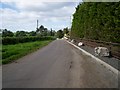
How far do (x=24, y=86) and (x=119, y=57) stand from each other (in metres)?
8.12

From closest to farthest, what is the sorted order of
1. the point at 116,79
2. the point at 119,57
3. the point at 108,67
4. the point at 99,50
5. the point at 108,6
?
the point at 116,79, the point at 108,67, the point at 119,57, the point at 108,6, the point at 99,50

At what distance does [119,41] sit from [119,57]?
1066mm

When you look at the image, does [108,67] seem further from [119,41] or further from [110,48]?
[110,48]

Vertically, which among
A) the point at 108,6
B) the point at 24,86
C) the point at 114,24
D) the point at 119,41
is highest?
the point at 108,6

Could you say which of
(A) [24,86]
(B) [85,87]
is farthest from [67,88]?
(A) [24,86]

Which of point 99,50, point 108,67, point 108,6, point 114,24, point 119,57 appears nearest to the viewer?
point 108,67

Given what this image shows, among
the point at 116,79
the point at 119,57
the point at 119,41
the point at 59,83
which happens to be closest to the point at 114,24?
the point at 119,41

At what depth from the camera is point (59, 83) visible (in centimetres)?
909

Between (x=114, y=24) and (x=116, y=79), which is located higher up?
(x=114, y=24)

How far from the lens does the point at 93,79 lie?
9875 millimetres

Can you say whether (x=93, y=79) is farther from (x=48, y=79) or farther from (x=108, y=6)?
(x=108, y=6)

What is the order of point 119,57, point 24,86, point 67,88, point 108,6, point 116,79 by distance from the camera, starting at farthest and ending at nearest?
point 108,6
point 119,57
point 116,79
point 24,86
point 67,88

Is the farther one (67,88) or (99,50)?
(99,50)

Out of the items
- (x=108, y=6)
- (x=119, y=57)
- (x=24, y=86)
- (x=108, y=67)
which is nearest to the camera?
(x=24, y=86)
